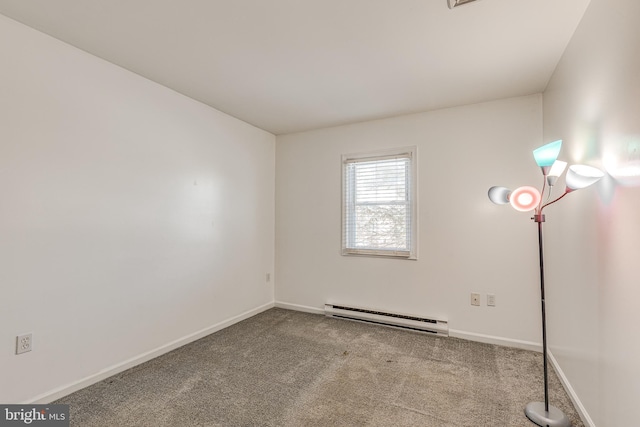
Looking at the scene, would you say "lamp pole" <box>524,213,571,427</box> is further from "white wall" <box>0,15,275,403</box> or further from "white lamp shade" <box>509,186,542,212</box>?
"white wall" <box>0,15,275,403</box>

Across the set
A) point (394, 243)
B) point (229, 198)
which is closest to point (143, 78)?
point (229, 198)

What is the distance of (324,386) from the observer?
7.31ft

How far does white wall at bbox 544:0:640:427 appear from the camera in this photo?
1315 mm

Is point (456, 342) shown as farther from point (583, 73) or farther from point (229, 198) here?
point (229, 198)

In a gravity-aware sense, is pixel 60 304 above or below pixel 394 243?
below

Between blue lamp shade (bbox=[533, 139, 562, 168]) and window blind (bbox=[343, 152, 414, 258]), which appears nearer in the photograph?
blue lamp shade (bbox=[533, 139, 562, 168])

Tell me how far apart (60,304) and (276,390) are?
162 cm

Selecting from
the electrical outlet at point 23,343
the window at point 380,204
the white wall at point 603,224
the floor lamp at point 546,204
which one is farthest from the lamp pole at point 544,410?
the electrical outlet at point 23,343

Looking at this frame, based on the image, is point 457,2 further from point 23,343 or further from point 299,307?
point 299,307

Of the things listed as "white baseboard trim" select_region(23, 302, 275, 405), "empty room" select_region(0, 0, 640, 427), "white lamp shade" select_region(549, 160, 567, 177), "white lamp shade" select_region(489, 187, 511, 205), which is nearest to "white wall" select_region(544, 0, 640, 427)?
"empty room" select_region(0, 0, 640, 427)

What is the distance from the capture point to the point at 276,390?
217 centimetres

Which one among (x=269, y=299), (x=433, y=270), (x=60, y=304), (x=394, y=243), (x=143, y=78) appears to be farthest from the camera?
(x=269, y=299)

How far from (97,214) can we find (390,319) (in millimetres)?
2996

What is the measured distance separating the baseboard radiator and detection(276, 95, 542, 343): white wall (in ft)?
0.29
